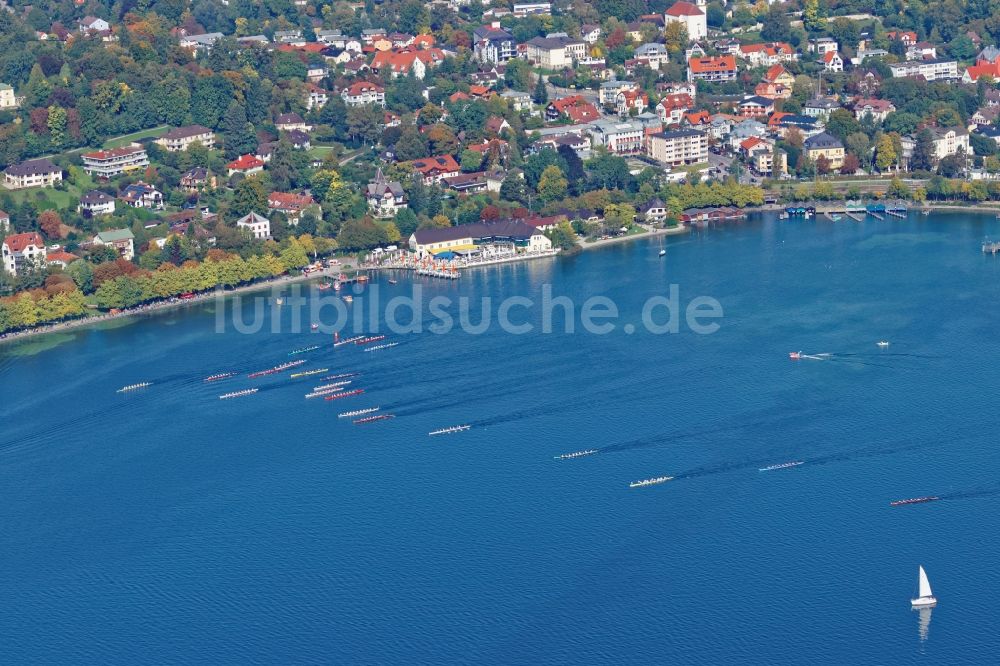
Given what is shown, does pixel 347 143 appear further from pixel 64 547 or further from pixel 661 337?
pixel 64 547

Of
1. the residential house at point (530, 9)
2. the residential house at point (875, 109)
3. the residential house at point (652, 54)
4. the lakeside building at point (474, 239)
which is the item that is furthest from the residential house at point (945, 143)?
the residential house at point (530, 9)

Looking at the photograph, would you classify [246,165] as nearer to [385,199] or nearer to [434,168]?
[385,199]

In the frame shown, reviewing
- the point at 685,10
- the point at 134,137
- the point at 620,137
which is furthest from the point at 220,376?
the point at 685,10

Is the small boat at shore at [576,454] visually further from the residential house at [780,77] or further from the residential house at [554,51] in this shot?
the residential house at [554,51]

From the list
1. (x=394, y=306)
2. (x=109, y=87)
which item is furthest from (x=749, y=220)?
(x=109, y=87)

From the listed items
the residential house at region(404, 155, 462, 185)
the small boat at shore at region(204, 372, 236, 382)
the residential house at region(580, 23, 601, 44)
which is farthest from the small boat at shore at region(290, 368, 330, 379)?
Result: the residential house at region(580, 23, 601, 44)

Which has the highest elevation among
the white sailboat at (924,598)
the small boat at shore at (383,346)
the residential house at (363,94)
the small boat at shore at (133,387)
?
the residential house at (363,94)

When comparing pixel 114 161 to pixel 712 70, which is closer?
pixel 114 161
